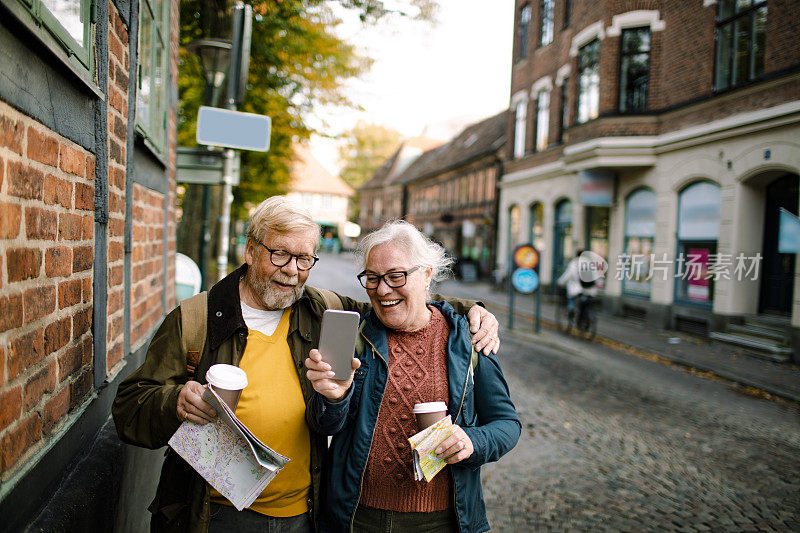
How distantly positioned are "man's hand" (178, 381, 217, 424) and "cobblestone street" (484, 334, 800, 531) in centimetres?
268

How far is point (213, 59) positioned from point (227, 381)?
18.4 ft

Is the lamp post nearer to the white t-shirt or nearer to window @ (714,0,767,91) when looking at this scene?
the white t-shirt

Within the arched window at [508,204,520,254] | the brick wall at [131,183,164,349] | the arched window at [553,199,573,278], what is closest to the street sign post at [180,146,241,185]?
the brick wall at [131,183,164,349]

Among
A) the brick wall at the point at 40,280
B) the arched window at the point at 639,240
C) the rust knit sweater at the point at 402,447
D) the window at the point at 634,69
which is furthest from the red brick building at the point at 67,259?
the window at the point at 634,69

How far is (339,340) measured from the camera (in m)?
1.63

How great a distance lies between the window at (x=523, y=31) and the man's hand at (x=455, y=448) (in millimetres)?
21521

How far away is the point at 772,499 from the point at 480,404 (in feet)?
11.6

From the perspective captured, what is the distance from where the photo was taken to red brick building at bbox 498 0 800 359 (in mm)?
10812

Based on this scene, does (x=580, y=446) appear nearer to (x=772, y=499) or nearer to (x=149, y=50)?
(x=772, y=499)

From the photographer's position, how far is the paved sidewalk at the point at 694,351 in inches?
328

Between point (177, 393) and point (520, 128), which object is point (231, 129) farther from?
point (520, 128)

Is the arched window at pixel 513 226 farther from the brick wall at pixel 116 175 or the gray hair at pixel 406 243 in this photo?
the brick wall at pixel 116 175

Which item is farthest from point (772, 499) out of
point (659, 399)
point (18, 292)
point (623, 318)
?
point (623, 318)

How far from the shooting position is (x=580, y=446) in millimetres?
5223
